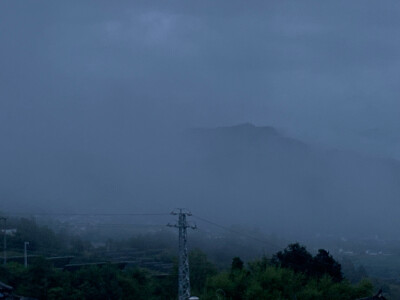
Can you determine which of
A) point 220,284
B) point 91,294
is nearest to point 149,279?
point 91,294

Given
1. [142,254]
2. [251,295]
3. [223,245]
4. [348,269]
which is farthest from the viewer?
[223,245]

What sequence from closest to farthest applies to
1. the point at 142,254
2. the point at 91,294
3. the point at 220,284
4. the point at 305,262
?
the point at 220,284
the point at 91,294
the point at 305,262
the point at 142,254

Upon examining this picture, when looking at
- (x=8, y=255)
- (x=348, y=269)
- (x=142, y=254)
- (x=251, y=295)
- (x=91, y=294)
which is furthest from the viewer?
(x=142, y=254)

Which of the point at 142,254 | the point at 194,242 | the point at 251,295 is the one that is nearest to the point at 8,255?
the point at 142,254

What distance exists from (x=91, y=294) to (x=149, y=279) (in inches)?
219

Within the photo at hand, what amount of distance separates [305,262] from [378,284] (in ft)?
30.8

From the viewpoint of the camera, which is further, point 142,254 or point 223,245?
point 223,245

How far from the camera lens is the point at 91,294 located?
112 ft

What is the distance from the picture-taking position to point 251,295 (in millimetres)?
27703

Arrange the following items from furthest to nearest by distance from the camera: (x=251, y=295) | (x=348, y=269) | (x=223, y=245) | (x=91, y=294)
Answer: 1. (x=223, y=245)
2. (x=348, y=269)
3. (x=91, y=294)
4. (x=251, y=295)

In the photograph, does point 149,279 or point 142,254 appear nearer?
point 149,279

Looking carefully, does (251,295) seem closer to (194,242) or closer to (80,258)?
(80,258)

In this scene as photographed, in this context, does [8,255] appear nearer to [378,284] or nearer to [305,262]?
[305,262]

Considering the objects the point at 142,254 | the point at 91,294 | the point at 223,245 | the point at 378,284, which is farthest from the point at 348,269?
the point at 91,294
